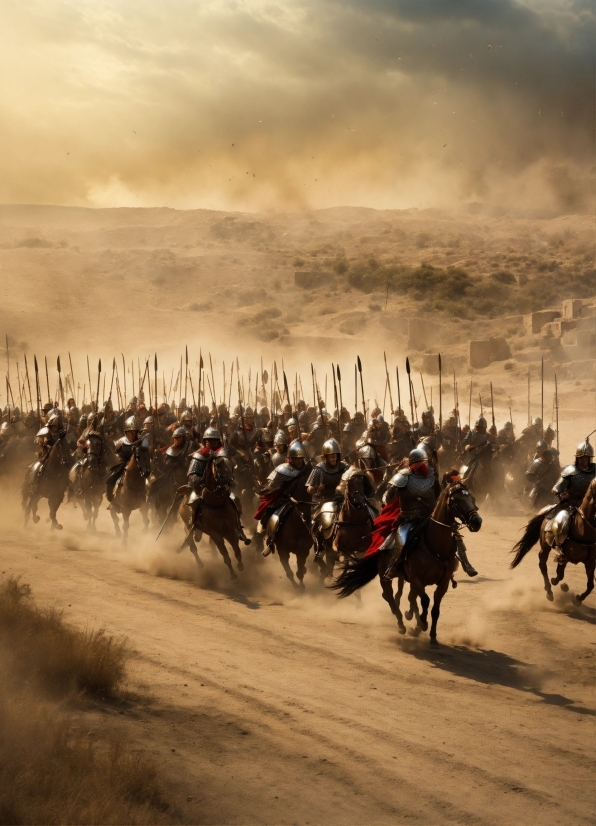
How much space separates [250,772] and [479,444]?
19271mm

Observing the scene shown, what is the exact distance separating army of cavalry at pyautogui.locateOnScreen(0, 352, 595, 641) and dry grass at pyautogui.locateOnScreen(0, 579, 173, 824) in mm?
4577

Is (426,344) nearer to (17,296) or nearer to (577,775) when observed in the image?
(17,296)

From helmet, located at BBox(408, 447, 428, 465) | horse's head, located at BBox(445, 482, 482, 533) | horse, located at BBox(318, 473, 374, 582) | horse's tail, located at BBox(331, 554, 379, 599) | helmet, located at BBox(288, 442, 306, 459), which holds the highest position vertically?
helmet, located at BBox(408, 447, 428, 465)

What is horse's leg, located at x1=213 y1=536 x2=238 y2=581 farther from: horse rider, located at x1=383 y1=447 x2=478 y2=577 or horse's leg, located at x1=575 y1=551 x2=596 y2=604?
horse's leg, located at x1=575 y1=551 x2=596 y2=604

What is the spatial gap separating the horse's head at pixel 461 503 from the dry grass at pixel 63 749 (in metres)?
4.48

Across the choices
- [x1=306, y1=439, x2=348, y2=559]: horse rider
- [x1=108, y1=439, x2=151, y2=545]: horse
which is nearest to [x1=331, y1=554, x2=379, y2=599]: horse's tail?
[x1=306, y1=439, x2=348, y2=559]: horse rider

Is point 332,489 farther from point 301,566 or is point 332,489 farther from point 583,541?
point 583,541

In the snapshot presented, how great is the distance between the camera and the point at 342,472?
16.7 m

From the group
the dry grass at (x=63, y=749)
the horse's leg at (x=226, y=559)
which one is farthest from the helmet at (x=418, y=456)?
the dry grass at (x=63, y=749)

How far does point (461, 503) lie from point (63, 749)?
20.6 feet

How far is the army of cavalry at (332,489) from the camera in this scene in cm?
1418

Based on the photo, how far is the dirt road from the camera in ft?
29.0

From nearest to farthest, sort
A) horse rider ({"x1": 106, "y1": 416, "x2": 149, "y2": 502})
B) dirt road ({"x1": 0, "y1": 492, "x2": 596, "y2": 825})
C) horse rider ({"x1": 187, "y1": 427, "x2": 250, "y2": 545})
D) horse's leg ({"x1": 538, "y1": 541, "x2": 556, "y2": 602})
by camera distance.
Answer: dirt road ({"x1": 0, "y1": 492, "x2": 596, "y2": 825})
horse's leg ({"x1": 538, "y1": 541, "x2": 556, "y2": 602})
horse rider ({"x1": 187, "y1": 427, "x2": 250, "y2": 545})
horse rider ({"x1": 106, "y1": 416, "x2": 149, "y2": 502})

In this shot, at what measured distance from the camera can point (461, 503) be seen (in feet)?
43.0
